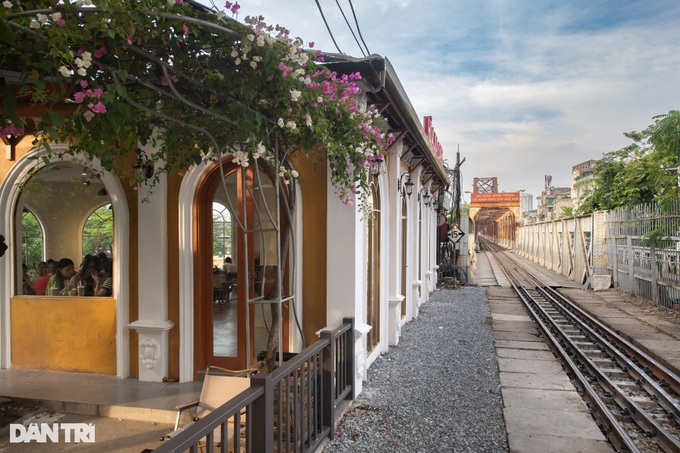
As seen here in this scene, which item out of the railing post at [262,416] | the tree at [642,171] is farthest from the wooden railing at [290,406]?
the tree at [642,171]

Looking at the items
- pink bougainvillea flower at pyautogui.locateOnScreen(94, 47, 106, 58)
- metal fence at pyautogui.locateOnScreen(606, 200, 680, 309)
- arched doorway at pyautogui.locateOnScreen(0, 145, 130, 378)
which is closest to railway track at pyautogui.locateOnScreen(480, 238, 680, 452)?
metal fence at pyautogui.locateOnScreen(606, 200, 680, 309)

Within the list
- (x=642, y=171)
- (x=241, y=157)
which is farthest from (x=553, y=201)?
(x=241, y=157)

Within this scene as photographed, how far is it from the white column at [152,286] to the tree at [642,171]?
11443 millimetres

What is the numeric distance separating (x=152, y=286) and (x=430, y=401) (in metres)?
3.49

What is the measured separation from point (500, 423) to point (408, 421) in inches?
37.9

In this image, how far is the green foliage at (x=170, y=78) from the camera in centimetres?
220

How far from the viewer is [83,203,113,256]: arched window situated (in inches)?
229

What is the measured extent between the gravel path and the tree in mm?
6763

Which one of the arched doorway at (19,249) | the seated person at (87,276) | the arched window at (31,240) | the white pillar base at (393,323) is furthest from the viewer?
the white pillar base at (393,323)

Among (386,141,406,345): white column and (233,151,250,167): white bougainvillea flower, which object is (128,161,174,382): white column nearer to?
(233,151,250,167): white bougainvillea flower

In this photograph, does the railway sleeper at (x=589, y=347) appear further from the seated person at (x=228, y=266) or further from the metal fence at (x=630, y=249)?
the seated person at (x=228, y=266)

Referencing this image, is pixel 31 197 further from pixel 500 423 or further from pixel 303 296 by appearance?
pixel 500 423

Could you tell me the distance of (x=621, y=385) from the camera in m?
6.29

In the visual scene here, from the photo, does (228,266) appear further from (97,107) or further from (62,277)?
(97,107)
